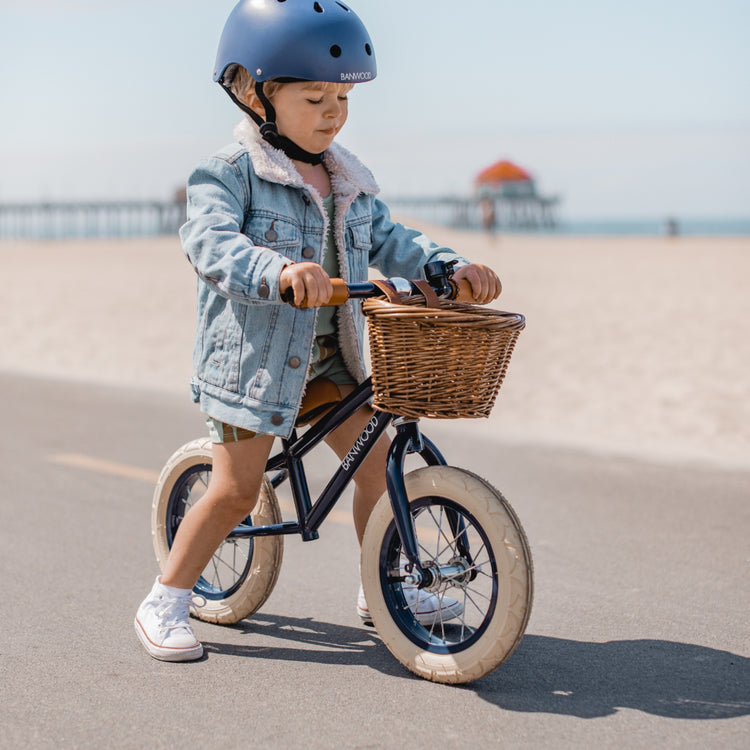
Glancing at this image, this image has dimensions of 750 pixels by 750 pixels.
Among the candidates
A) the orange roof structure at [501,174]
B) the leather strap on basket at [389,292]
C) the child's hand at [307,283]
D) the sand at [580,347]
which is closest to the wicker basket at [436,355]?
the leather strap on basket at [389,292]

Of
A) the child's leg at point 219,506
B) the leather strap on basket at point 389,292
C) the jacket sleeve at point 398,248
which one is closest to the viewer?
the leather strap on basket at point 389,292

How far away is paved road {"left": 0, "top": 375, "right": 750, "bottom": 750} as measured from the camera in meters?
3.12

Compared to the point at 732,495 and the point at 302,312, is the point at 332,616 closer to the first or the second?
the point at 302,312

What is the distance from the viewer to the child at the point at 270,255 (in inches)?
130

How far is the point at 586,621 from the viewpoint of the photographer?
13.7ft

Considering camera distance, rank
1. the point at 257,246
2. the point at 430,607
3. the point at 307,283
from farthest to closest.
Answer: the point at 430,607
the point at 257,246
the point at 307,283

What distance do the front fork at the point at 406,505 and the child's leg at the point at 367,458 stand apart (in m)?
0.23

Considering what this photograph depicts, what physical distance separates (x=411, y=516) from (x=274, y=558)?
719 mm

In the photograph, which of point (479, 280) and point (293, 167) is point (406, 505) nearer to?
point (479, 280)

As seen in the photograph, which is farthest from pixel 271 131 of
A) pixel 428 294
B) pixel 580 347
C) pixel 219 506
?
pixel 580 347

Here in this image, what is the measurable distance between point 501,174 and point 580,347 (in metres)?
113

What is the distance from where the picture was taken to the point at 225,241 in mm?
3230

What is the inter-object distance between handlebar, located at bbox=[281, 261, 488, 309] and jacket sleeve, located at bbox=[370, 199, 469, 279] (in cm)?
25

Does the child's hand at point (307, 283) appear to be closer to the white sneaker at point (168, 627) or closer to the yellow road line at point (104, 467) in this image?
the white sneaker at point (168, 627)
